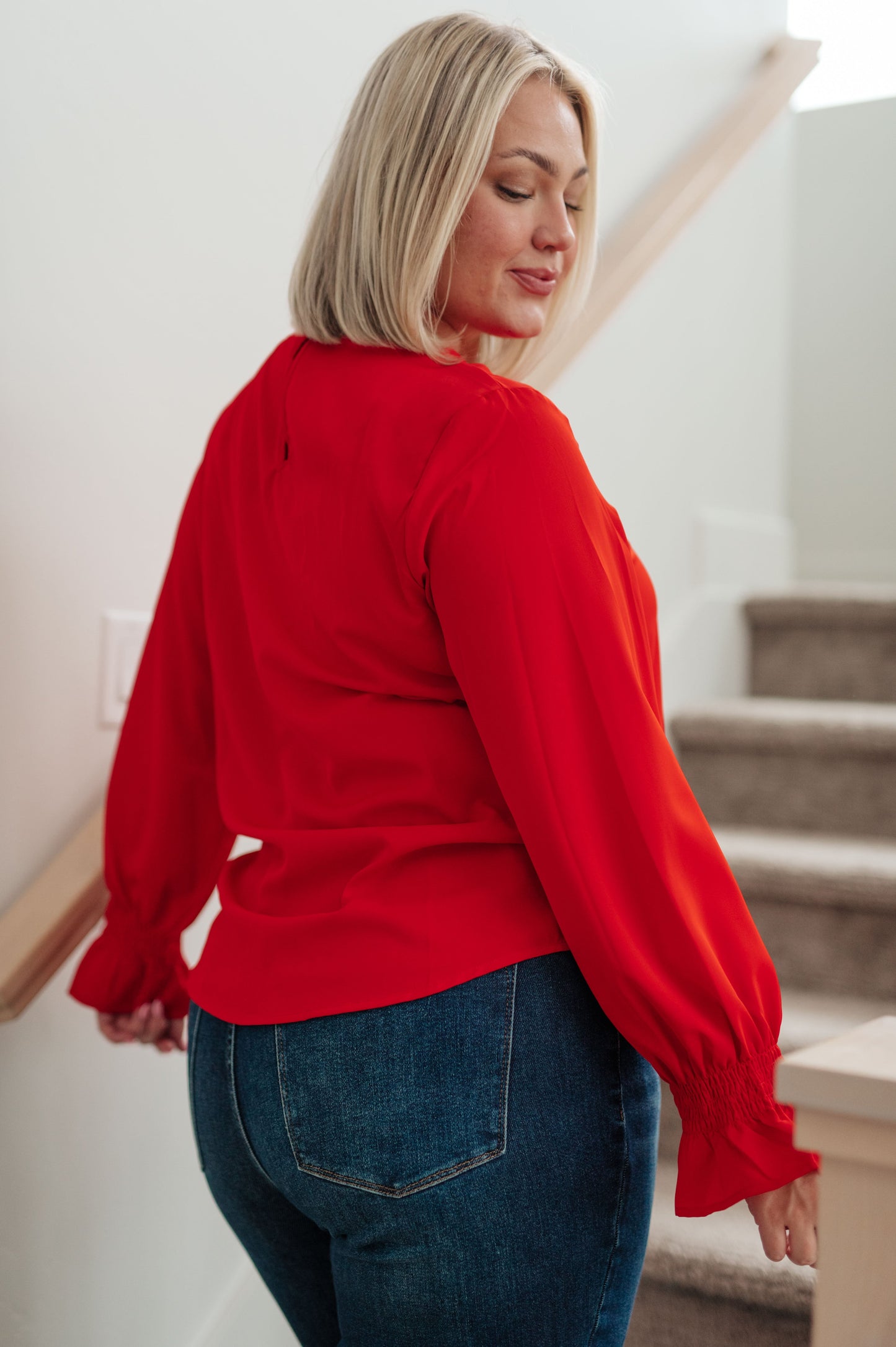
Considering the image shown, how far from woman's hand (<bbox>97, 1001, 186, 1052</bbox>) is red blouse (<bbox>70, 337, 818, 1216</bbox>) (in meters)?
0.22

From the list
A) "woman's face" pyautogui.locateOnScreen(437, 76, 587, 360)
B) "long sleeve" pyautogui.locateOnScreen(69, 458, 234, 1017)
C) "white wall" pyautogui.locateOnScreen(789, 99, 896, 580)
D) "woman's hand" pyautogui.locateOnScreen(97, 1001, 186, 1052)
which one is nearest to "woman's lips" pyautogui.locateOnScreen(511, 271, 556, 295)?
"woman's face" pyautogui.locateOnScreen(437, 76, 587, 360)

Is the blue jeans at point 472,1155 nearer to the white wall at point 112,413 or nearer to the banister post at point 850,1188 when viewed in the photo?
the banister post at point 850,1188

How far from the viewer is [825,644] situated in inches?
92.3

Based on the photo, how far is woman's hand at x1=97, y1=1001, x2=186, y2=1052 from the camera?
3.52 ft

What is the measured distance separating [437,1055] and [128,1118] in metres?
0.73

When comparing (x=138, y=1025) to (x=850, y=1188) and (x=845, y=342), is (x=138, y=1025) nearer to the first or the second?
(x=850, y=1188)

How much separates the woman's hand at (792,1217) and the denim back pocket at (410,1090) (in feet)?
0.54

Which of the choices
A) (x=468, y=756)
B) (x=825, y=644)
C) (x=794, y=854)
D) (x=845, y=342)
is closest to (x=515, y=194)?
(x=468, y=756)

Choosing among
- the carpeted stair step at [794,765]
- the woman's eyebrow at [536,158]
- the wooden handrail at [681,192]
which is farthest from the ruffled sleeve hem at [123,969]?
the carpeted stair step at [794,765]

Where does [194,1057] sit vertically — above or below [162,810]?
below

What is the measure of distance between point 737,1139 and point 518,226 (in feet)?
2.08

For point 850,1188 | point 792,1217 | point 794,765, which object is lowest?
point 794,765

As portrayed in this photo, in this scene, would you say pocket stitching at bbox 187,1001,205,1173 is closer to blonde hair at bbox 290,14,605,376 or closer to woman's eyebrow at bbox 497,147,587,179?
blonde hair at bbox 290,14,605,376

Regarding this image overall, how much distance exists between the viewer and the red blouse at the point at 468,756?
28.8 inches
